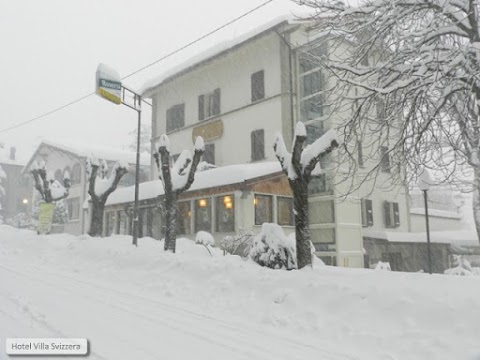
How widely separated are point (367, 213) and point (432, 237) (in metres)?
5.86

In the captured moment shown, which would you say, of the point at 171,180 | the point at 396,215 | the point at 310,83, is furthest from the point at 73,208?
the point at 396,215

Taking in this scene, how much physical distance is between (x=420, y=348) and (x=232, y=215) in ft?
43.2

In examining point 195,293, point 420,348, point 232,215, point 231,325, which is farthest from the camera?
point 232,215

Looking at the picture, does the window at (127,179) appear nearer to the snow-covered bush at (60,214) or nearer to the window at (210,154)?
the snow-covered bush at (60,214)

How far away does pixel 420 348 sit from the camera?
4.79m

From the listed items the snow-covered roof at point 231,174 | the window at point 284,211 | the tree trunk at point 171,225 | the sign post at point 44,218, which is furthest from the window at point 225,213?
the sign post at point 44,218

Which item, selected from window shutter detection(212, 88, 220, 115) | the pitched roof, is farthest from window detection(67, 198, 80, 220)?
window shutter detection(212, 88, 220, 115)

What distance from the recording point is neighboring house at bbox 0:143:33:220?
51044mm

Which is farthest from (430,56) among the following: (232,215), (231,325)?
(232,215)

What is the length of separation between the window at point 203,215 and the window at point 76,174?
1860 cm

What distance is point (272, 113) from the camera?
21.0m

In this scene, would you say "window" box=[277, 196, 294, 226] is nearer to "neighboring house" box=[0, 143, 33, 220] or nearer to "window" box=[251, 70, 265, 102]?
"window" box=[251, 70, 265, 102]

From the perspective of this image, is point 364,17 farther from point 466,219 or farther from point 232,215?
point 466,219

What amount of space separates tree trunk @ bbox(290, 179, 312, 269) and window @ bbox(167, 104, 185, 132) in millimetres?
18209
